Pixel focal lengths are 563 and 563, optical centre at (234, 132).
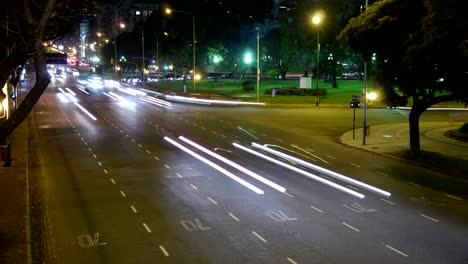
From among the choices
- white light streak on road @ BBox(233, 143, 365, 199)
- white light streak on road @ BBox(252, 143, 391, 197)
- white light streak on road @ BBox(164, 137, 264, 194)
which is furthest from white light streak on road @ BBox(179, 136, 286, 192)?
white light streak on road @ BBox(252, 143, 391, 197)

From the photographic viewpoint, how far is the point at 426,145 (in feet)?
103

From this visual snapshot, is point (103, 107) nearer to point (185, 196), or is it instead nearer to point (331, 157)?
point (331, 157)

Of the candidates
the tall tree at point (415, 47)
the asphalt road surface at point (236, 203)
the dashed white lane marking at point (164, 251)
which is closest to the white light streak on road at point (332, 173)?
the asphalt road surface at point (236, 203)

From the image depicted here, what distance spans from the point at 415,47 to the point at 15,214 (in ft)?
57.4

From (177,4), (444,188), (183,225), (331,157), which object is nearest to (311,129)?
(331,157)

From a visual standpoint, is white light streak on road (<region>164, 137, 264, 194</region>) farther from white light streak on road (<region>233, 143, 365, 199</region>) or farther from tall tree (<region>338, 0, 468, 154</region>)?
tall tree (<region>338, 0, 468, 154</region>)

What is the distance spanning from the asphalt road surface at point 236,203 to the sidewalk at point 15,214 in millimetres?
754

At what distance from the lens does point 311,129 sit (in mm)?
38719

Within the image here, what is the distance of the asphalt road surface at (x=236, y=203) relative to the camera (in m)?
13.8

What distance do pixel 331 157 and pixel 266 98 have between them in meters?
41.0

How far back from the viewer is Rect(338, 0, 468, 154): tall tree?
23458mm

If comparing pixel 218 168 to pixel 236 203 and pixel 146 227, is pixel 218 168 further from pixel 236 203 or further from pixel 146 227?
pixel 146 227

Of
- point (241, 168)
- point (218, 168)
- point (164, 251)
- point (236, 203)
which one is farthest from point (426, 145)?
point (164, 251)

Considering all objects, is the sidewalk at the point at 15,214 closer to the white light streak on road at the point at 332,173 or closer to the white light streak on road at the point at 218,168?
the white light streak on road at the point at 218,168
